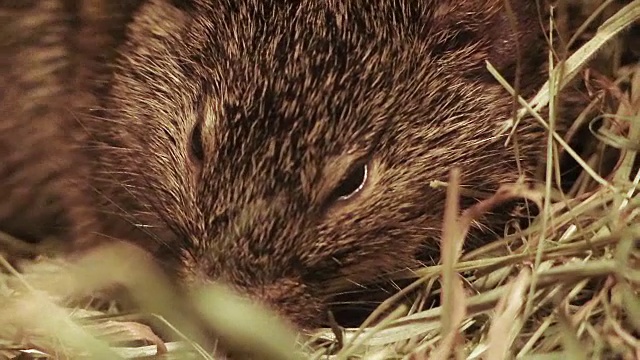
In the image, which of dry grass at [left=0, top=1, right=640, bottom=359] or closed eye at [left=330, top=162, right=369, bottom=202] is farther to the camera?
closed eye at [left=330, top=162, right=369, bottom=202]

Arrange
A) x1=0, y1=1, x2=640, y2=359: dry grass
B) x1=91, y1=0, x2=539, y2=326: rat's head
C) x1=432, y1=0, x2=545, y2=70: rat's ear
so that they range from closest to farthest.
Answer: x1=0, y1=1, x2=640, y2=359: dry grass < x1=91, y1=0, x2=539, y2=326: rat's head < x1=432, y1=0, x2=545, y2=70: rat's ear

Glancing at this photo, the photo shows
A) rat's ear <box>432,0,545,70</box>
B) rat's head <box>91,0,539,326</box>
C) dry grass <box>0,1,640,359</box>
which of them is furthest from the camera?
rat's ear <box>432,0,545,70</box>

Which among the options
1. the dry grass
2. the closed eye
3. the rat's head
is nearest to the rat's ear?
the rat's head

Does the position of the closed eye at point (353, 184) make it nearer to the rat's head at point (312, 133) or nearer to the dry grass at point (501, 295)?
the rat's head at point (312, 133)

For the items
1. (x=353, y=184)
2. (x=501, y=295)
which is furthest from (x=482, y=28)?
(x=501, y=295)

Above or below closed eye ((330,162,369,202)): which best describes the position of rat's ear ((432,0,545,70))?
above

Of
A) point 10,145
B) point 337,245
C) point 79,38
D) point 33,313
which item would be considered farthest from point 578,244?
point 10,145

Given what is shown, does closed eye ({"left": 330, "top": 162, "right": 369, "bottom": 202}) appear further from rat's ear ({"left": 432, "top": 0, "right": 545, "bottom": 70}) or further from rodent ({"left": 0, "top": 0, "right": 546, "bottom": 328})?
rat's ear ({"left": 432, "top": 0, "right": 545, "bottom": 70})

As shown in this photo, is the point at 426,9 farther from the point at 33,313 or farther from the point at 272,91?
Result: the point at 33,313
